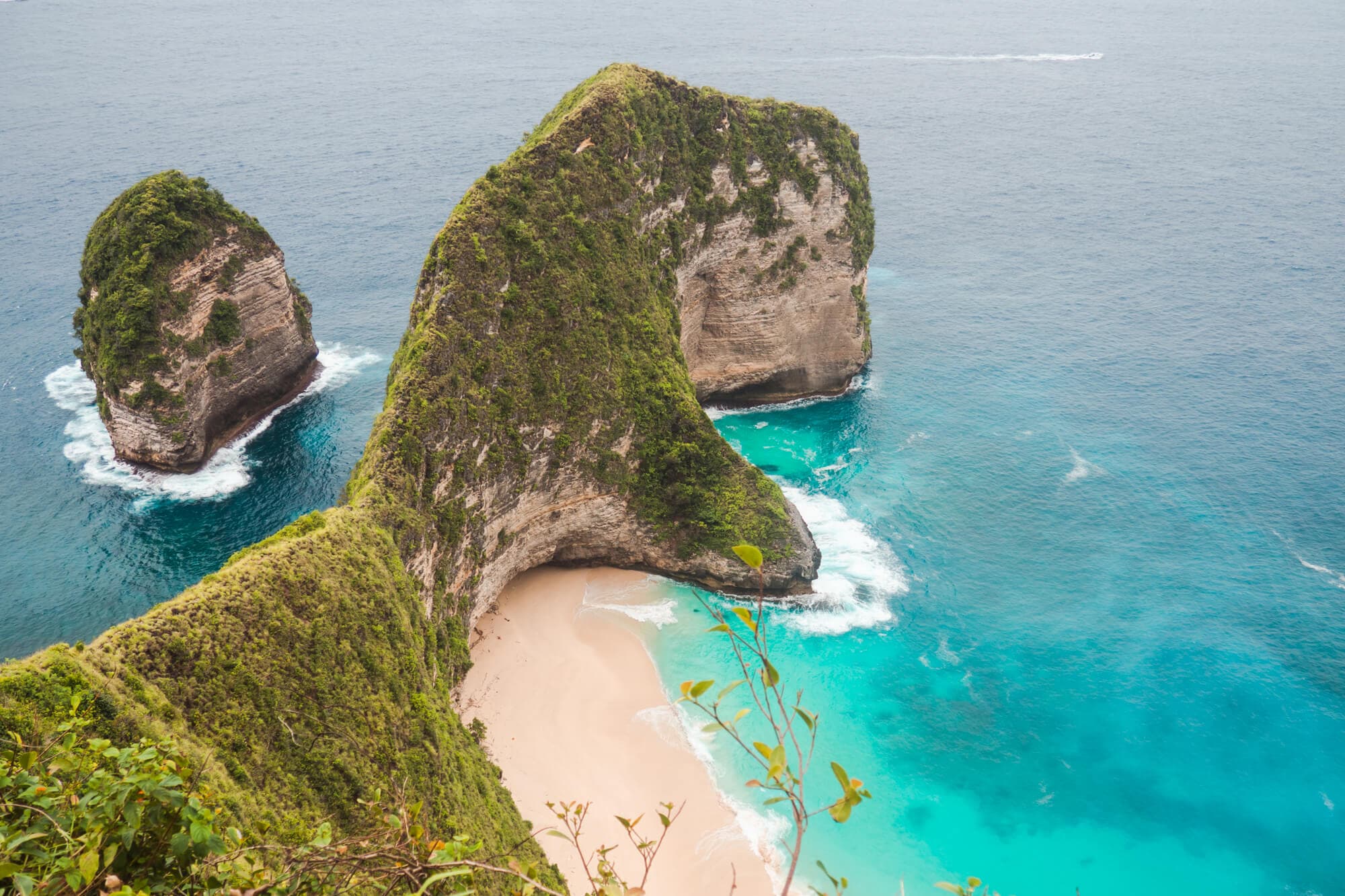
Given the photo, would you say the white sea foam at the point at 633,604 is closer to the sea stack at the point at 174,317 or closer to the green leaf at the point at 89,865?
the sea stack at the point at 174,317

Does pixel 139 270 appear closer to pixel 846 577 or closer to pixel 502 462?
pixel 502 462

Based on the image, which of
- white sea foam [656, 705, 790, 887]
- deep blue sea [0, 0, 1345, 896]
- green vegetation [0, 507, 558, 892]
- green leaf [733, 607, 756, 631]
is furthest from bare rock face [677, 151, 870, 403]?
green leaf [733, 607, 756, 631]

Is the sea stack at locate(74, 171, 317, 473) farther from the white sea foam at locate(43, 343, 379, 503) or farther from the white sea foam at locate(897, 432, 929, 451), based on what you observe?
the white sea foam at locate(897, 432, 929, 451)

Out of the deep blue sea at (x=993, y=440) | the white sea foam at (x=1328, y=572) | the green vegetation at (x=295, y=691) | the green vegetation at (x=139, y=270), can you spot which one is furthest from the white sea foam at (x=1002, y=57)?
the green vegetation at (x=295, y=691)

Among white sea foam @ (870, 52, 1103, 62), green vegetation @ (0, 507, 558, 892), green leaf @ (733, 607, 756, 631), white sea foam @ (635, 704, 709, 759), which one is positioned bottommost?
white sea foam @ (635, 704, 709, 759)

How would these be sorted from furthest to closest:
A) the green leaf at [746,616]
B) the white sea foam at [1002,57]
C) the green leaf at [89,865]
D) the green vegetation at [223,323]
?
1. the white sea foam at [1002,57]
2. the green vegetation at [223,323]
3. the green leaf at [89,865]
4. the green leaf at [746,616]

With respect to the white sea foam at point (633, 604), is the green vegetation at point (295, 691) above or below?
above

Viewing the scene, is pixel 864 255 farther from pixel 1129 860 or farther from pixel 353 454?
pixel 1129 860

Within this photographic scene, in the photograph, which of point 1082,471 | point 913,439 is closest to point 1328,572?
point 1082,471
